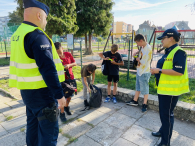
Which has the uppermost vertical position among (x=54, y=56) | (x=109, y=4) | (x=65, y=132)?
(x=109, y=4)

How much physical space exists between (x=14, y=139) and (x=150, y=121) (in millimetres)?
2774

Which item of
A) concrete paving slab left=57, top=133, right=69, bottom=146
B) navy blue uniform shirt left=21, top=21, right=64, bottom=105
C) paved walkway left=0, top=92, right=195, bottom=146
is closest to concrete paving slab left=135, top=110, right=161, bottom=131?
paved walkway left=0, top=92, right=195, bottom=146

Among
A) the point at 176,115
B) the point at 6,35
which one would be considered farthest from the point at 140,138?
the point at 6,35

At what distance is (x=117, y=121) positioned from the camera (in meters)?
3.11

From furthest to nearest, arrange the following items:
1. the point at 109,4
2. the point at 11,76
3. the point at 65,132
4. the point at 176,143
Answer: the point at 109,4, the point at 65,132, the point at 176,143, the point at 11,76

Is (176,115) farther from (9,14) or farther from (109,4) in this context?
(9,14)

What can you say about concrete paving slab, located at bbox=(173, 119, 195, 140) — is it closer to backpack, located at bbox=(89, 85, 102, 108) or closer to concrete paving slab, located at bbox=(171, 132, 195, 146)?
concrete paving slab, located at bbox=(171, 132, 195, 146)

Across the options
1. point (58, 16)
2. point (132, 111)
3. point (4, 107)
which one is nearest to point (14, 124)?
point (4, 107)

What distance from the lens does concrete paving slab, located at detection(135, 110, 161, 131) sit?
2863 mm

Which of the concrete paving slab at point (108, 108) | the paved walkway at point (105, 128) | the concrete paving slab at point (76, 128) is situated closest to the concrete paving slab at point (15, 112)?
the paved walkway at point (105, 128)

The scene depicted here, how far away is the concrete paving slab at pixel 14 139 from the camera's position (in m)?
2.43

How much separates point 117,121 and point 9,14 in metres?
43.3

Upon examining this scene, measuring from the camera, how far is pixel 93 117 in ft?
10.8

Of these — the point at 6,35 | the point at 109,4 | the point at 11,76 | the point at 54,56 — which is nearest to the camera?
the point at 54,56
